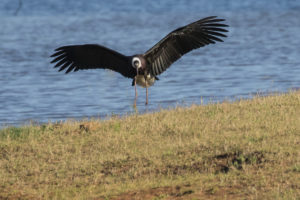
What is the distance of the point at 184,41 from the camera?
515 inches

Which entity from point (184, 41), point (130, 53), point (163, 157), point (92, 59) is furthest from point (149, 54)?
point (130, 53)

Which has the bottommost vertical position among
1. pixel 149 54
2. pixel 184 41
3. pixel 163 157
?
pixel 163 157

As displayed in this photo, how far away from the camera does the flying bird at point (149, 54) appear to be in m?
13.0

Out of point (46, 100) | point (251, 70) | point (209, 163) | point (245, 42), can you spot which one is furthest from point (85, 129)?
point (245, 42)

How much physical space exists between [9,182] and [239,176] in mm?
2981

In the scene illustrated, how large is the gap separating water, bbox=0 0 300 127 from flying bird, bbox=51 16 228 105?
166 cm

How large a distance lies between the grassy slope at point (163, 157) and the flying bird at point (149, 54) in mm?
1281

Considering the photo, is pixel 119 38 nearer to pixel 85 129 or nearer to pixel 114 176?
pixel 85 129

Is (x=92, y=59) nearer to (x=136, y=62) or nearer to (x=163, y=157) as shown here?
(x=136, y=62)

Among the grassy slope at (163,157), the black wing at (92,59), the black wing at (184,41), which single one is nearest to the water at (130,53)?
the black wing at (92,59)

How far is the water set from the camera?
17.5 m

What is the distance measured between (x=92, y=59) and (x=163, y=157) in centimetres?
472

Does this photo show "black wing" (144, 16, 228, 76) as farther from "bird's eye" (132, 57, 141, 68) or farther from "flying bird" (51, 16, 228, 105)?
"bird's eye" (132, 57, 141, 68)

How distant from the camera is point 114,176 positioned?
895cm
